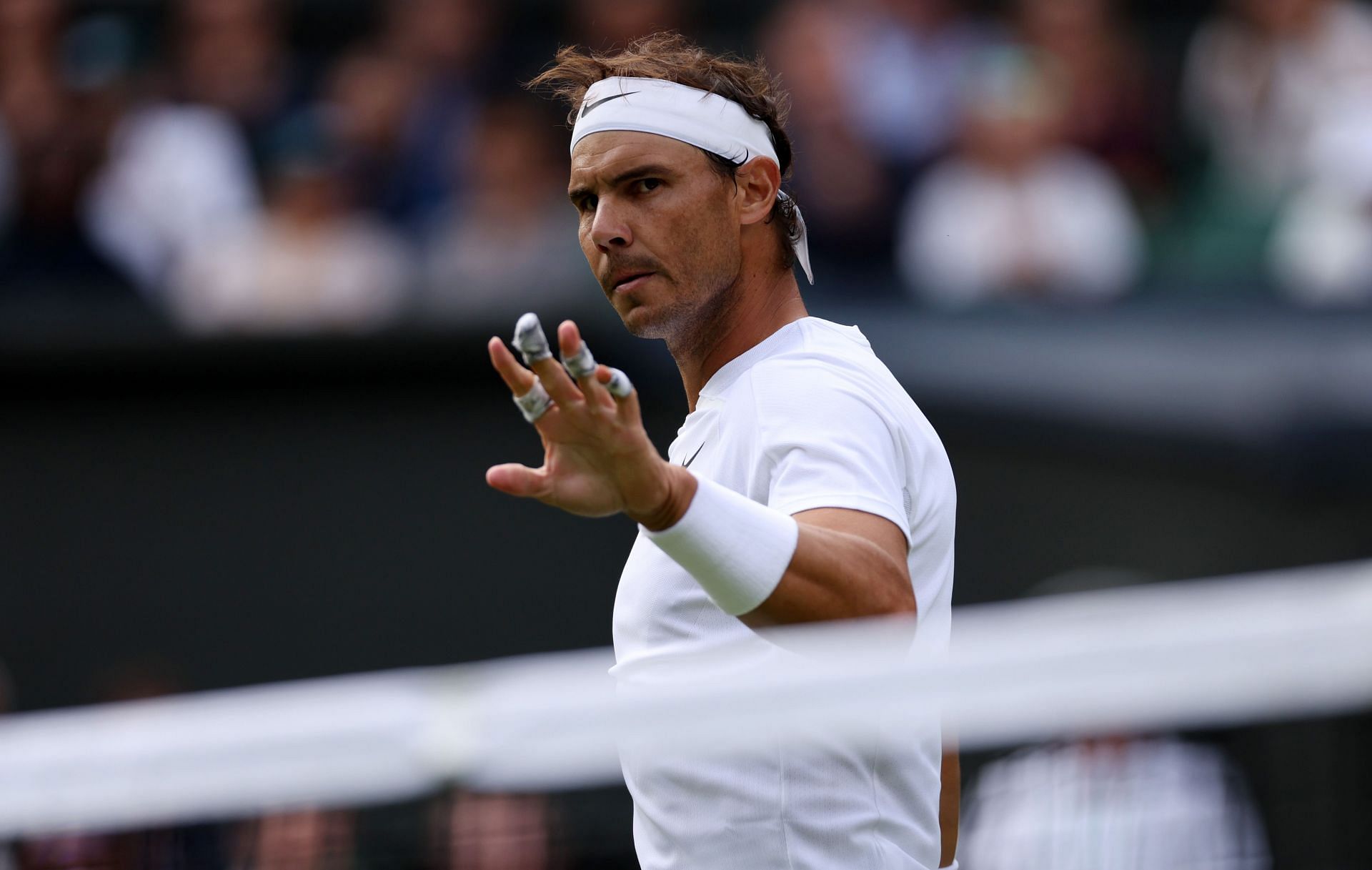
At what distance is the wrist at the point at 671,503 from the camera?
8.42 feet

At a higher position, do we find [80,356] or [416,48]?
[416,48]

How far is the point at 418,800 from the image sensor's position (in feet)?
9.39

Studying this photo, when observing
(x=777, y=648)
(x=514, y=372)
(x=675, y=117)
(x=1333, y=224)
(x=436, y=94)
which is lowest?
(x=777, y=648)

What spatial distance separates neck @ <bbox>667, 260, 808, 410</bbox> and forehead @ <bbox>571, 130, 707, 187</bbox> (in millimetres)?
225

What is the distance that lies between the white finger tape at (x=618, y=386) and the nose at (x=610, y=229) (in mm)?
648

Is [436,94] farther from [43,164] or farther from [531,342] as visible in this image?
[531,342]

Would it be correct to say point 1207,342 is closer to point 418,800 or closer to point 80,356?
point 80,356

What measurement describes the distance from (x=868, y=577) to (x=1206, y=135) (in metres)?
7.21

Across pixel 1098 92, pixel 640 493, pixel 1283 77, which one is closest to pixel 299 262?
pixel 1098 92

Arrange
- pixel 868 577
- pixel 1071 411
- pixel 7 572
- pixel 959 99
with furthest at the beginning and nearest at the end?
pixel 959 99 → pixel 7 572 → pixel 1071 411 → pixel 868 577

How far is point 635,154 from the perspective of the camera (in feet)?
10.4

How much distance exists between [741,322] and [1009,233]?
519 cm

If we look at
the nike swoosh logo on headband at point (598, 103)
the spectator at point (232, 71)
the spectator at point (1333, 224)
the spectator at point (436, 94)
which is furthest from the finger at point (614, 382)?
the spectator at point (232, 71)

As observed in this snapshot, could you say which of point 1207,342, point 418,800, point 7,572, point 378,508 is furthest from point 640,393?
point 418,800
